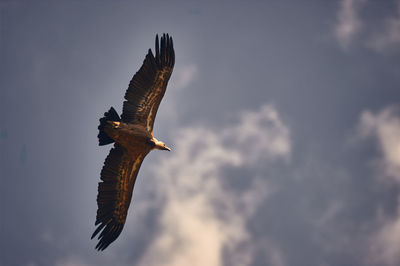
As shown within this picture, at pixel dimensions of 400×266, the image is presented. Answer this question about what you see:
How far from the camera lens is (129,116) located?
1377 cm

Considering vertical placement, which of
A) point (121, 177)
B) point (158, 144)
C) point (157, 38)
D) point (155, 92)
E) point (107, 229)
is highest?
point (157, 38)

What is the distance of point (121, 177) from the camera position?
47.0ft

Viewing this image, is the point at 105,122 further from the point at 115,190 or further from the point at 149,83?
the point at 115,190

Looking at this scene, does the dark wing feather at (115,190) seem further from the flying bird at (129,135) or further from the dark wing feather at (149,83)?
the dark wing feather at (149,83)

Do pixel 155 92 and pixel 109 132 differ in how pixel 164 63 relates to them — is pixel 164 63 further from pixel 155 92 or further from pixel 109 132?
pixel 109 132

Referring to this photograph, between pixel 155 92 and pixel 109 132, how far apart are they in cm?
217

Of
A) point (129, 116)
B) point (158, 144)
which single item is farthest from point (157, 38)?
point (158, 144)

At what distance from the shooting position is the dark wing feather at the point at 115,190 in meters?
14.0

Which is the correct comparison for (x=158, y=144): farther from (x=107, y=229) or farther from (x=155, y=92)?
(x=107, y=229)

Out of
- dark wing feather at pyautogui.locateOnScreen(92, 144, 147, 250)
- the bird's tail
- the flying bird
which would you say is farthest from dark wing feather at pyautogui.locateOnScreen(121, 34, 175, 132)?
dark wing feather at pyautogui.locateOnScreen(92, 144, 147, 250)

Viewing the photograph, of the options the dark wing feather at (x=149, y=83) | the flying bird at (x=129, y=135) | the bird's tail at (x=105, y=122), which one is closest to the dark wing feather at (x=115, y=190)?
the flying bird at (x=129, y=135)

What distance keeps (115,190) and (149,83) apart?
4.24 meters

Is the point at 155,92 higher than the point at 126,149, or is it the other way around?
the point at 155,92

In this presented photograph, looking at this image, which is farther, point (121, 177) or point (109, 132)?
point (121, 177)
